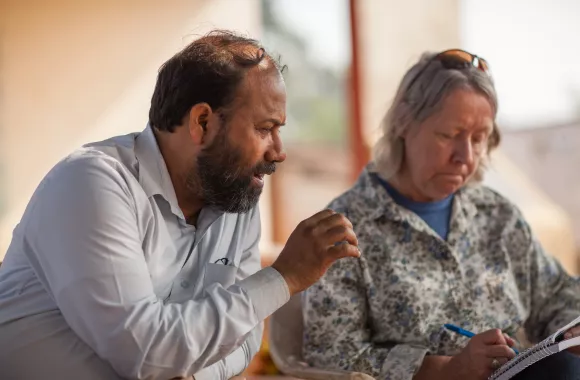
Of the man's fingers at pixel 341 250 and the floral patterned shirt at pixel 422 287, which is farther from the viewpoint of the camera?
the floral patterned shirt at pixel 422 287

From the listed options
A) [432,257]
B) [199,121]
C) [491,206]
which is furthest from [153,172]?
[491,206]

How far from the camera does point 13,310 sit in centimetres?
193

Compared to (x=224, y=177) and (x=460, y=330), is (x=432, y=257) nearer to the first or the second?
(x=460, y=330)

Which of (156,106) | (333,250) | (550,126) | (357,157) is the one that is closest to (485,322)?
(333,250)

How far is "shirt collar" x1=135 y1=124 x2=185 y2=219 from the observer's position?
201 cm

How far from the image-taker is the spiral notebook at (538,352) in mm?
2072

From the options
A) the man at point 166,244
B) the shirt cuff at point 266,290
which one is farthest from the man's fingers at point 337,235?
the shirt cuff at point 266,290

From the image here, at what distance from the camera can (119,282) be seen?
1776 mm

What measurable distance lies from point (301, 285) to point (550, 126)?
8.82 meters

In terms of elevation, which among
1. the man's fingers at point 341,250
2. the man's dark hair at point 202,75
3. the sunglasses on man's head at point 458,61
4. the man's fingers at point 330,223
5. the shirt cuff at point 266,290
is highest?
the man's dark hair at point 202,75

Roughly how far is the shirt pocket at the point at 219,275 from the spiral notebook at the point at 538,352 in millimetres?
713

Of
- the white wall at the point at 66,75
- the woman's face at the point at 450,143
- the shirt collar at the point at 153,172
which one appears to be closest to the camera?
the shirt collar at the point at 153,172

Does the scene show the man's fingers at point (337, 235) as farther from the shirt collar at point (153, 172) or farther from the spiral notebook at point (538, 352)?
the spiral notebook at point (538, 352)

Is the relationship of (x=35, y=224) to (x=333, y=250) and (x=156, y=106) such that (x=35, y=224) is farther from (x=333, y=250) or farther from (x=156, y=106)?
(x=333, y=250)
